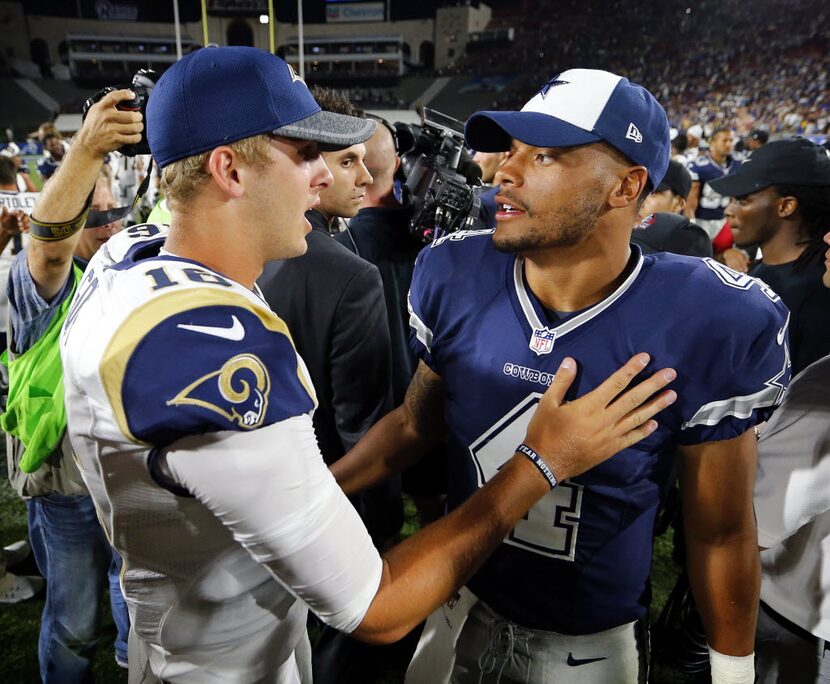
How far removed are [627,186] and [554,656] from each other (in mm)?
1040

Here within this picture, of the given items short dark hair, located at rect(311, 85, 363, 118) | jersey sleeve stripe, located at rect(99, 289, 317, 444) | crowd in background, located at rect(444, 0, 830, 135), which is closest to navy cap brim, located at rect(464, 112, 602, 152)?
jersey sleeve stripe, located at rect(99, 289, 317, 444)

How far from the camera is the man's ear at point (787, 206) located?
8.54ft

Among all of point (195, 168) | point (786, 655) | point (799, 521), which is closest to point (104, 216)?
point (195, 168)

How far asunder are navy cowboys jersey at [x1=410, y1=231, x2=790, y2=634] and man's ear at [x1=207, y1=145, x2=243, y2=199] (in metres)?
0.51

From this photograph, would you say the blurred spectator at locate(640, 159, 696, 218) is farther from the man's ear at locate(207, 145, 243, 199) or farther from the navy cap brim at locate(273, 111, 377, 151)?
the man's ear at locate(207, 145, 243, 199)

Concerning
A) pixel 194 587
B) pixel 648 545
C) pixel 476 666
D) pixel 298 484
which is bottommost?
pixel 476 666

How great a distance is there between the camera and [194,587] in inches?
40.7

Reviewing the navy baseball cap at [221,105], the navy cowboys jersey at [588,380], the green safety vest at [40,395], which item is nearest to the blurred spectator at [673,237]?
the navy cowboys jersey at [588,380]

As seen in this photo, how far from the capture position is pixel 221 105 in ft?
3.41

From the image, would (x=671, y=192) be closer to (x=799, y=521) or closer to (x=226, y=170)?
(x=799, y=521)

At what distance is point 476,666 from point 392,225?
5.79 ft

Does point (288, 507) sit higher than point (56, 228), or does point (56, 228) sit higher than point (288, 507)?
point (56, 228)

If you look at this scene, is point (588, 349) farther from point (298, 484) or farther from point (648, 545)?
point (298, 484)

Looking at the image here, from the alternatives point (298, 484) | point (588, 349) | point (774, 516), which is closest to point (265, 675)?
point (298, 484)
